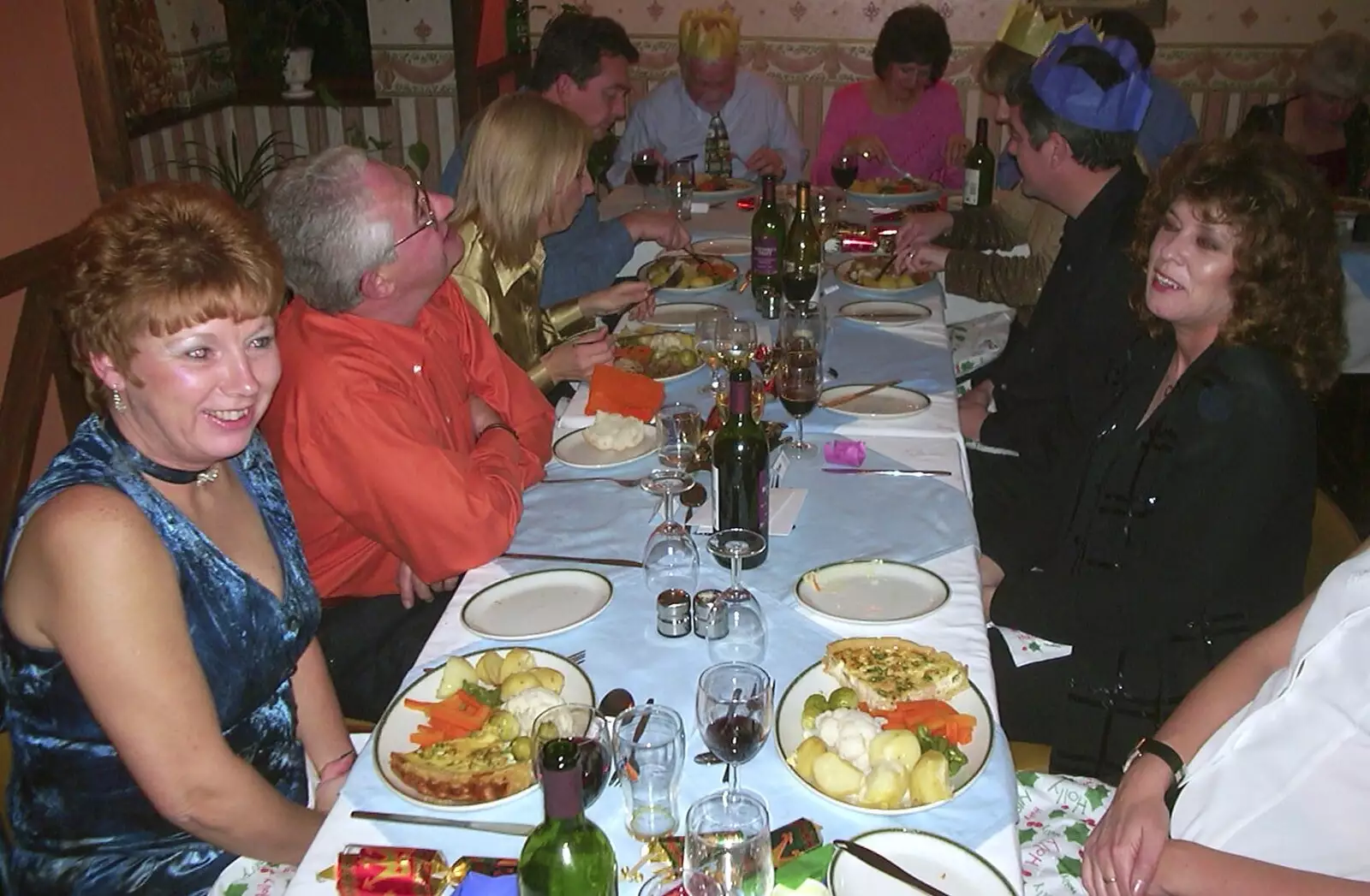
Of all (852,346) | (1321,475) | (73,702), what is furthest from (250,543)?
(1321,475)

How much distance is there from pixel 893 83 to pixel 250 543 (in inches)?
160

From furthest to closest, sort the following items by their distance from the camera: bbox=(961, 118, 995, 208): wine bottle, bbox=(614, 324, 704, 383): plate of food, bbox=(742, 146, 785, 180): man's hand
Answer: bbox=(742, 146, 785, 180): man's hand < bbox=(961, 118, 995, 208): wine bottle < bbox=(614, 324, 704, 383): plate of food

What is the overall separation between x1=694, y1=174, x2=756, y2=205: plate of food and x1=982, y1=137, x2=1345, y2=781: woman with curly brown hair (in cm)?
252

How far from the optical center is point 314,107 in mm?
5832

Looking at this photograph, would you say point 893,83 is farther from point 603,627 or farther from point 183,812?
point 183,812

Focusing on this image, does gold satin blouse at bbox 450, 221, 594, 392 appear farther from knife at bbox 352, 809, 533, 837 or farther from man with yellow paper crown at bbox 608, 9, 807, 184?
man with yellow paper crown at bbox 608, 9, 807, 184

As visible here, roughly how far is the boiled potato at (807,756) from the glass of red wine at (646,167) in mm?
3213

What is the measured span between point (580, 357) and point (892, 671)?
1.43 meters

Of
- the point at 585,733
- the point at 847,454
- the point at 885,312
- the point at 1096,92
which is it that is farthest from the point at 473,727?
the point at 1096,92

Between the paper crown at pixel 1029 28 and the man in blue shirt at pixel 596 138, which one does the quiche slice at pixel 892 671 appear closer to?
the man in blue shirt at pixel 596 138

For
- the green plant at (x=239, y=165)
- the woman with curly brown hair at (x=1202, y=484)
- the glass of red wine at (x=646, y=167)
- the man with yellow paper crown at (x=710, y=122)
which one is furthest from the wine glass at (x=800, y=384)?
the green plant at (x=239, y=165)

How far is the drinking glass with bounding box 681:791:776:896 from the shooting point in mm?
1141

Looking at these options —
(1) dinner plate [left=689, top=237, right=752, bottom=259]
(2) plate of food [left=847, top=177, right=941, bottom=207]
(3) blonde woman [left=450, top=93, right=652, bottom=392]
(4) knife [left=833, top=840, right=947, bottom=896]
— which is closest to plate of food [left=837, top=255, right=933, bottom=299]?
(1) dinner plate [left=689, top=237, right=752, bottom=259]

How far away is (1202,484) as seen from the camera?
1.89 metres
